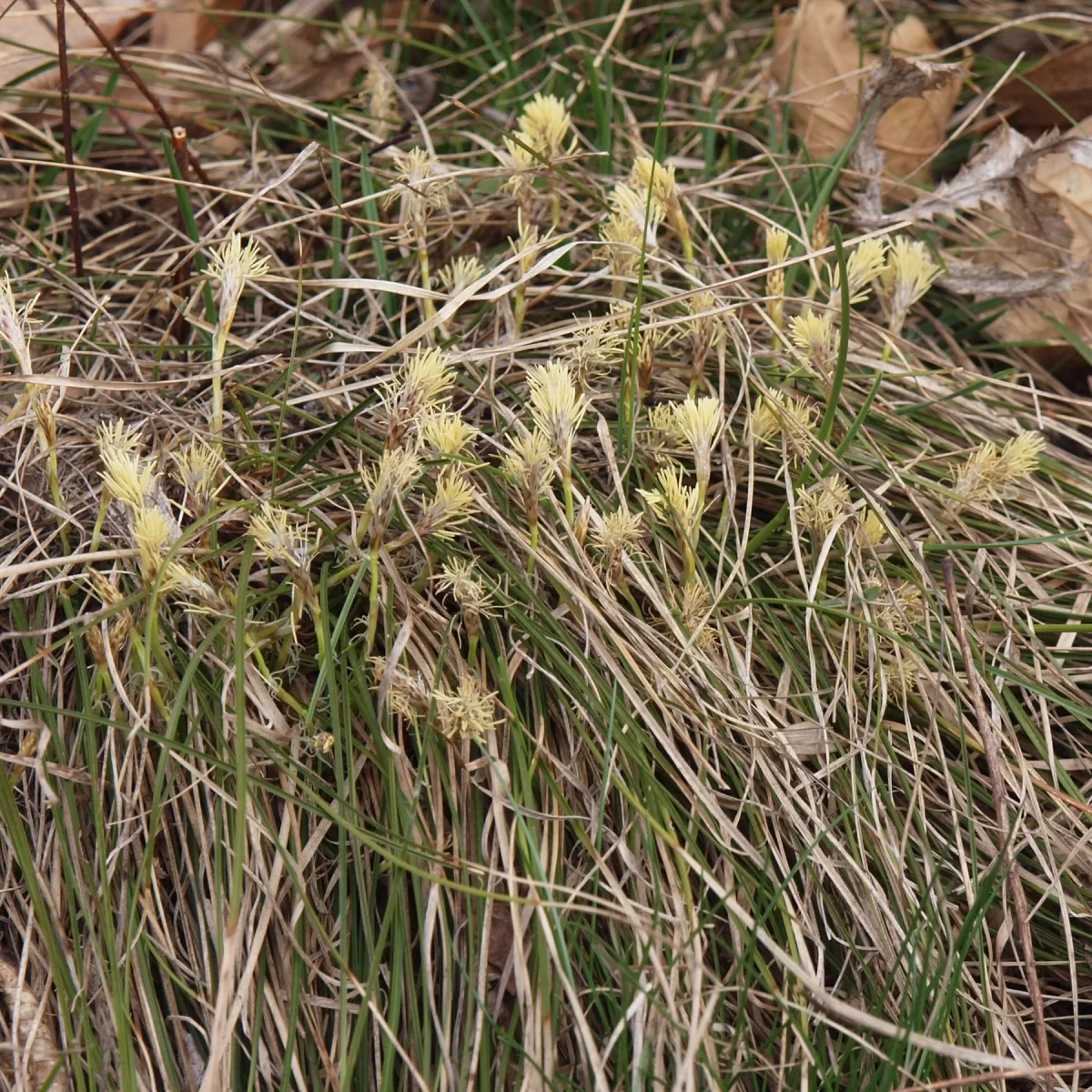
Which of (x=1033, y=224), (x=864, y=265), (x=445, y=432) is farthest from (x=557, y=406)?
(x=1033, y=224)

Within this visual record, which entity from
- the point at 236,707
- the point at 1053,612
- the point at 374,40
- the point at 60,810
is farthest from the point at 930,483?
the point at 374,40

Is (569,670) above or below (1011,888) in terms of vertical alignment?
above

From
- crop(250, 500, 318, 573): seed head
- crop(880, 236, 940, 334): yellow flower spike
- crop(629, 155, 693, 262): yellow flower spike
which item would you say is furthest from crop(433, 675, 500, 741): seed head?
crop(880, 236, 940, 334): yellow flower spike

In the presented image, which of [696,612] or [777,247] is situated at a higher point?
[777,247]

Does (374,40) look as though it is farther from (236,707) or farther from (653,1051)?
(653,1051)

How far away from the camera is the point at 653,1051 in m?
0.98

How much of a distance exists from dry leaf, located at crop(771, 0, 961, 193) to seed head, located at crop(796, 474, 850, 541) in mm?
891

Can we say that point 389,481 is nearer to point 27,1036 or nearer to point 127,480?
point 127,480


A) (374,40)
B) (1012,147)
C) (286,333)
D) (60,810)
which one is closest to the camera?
(60,810)

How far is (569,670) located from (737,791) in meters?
0.22

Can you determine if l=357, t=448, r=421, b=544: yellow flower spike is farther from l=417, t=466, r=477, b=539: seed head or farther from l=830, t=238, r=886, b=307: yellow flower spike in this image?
l=830, t=238, r=886, b=307: yellow flower spike

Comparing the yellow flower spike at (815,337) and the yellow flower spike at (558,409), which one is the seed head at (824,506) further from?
the yellow flower spike at (558,409)

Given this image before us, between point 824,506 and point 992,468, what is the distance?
221 mm

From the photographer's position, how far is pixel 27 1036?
3.46ft
